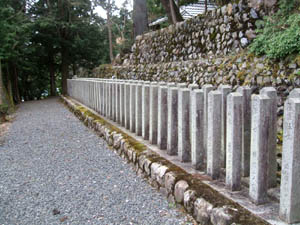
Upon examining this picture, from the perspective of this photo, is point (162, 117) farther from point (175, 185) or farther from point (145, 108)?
point (175, 185)

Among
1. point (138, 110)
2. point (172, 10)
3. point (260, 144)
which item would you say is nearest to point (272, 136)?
point (260, 144)

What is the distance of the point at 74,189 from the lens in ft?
10.8

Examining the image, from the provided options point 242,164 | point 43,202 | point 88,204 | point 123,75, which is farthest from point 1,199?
point 123,75

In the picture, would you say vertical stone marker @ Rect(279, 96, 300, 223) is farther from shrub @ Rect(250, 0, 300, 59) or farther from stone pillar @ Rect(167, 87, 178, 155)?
shrub @ Rect(250, 0, 300, 59)

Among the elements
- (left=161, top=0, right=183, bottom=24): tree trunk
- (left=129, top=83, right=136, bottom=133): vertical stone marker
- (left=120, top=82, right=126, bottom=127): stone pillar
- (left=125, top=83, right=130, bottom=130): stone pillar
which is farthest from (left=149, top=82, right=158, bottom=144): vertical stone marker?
(left=161, top=0, right=183, bottom=24): tree trunk

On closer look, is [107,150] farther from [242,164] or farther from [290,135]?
[290,135]

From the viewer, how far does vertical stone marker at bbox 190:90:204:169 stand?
2.70 m

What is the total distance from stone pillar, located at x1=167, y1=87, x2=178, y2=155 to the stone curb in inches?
9.0

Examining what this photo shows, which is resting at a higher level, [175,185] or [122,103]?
[122,103]

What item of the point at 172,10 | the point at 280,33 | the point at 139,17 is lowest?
the point at 280,33

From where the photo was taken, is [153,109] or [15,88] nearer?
[153,109]

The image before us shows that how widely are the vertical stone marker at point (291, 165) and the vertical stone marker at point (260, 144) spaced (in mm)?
217

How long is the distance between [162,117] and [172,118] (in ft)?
0.86

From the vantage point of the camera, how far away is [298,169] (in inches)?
68.6
